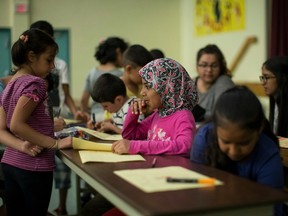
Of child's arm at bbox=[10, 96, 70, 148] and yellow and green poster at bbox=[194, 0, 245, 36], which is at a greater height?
yellow and green poster at bbox=[194, 0, 245, 36]

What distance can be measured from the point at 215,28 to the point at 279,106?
14.5ft

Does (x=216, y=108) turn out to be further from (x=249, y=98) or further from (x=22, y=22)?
(x=22, y=22)

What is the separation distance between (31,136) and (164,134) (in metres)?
0.60

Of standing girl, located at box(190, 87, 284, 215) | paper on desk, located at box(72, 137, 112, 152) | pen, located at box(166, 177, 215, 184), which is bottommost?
paper on desk, located at box(72, 137, 112, 152)

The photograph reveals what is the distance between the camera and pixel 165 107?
2.18 m

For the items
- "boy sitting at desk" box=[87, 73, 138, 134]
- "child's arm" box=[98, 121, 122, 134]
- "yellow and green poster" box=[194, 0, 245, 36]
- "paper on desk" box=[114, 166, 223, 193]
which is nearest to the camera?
"paper on desk" box=[114, 166, 223, 193]

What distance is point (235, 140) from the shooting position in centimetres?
152

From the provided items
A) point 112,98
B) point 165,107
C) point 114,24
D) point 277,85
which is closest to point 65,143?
point 165,107

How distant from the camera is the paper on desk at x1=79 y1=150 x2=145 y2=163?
73.0 inches

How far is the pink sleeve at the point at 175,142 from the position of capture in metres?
2.00

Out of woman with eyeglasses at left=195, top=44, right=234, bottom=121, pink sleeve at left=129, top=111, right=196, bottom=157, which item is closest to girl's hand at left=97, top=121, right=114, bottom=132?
pink sleeve at left=129, top=111, right=196, bottom=157

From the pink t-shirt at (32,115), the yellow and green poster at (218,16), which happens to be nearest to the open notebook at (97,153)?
the pink t-shirt at (32,115)

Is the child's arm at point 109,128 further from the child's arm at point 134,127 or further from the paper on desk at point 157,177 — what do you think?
the paper on desk at point 157,177

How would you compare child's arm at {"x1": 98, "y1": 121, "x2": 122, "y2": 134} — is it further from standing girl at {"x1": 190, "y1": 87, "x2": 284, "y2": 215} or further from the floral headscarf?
standing girl at {"x1": 190, "y1": 87, "x2": 284, "y2": 215}
